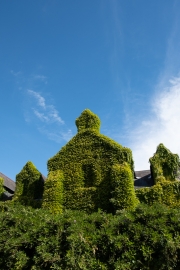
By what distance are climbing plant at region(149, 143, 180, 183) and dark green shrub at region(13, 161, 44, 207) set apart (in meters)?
8.08

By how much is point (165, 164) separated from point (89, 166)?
487 cm

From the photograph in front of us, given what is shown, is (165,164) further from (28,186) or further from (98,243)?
(28,186)

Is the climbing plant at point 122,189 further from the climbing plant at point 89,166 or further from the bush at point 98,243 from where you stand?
the bush at point 98,243

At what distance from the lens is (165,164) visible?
665 inches

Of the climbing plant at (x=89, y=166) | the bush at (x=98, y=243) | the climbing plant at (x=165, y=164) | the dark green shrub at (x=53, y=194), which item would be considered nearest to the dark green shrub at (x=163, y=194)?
the climbing plant at (x=165, y=164)

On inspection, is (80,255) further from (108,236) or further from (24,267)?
(24,267)

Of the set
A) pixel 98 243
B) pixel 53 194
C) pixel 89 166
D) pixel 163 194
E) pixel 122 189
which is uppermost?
pixel 89 166

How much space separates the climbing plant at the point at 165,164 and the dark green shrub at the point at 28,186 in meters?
8.08

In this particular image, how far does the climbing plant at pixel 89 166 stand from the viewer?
15625mm

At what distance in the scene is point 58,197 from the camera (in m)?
16.1

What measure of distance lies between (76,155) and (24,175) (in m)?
4.72

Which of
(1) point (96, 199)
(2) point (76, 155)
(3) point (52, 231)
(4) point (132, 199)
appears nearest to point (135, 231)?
(3) point (52, 231)

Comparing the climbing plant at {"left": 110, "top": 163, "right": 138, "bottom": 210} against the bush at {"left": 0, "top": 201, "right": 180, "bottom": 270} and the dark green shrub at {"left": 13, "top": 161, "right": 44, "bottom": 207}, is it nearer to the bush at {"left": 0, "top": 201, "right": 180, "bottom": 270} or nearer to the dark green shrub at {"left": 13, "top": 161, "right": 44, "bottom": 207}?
the bush at {"left": 0, "top": 201, "right": 180, "bottom": 270}

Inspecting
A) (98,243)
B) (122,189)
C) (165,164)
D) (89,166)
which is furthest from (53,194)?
(98,243)
